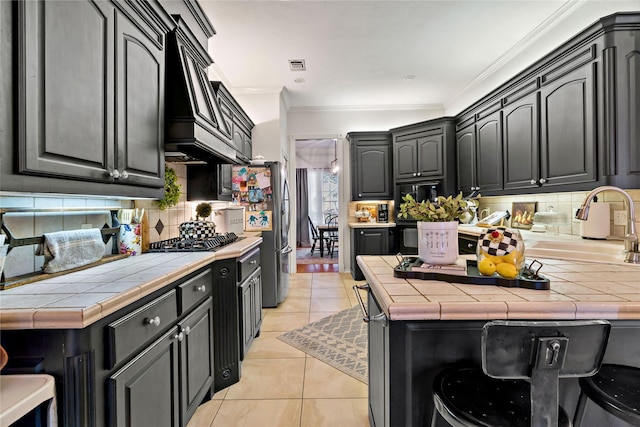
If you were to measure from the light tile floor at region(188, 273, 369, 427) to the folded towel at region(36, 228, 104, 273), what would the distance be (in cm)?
111

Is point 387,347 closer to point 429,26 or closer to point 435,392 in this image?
point 435,392

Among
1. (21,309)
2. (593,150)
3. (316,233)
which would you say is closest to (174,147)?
(21,309)

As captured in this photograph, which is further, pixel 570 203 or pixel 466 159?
pixel 466 159

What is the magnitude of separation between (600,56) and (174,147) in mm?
2923

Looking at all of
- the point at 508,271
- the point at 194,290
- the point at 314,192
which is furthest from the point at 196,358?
the point at 314,192

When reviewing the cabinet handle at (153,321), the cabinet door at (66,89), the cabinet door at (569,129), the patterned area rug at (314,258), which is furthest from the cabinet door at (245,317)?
the patterned area rug at (314,258)

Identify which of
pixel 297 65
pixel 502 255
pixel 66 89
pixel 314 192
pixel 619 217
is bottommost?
pixel 502 255

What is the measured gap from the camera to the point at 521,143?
113 inches

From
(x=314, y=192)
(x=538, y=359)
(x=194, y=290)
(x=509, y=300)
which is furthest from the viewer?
(x=314, y=192)

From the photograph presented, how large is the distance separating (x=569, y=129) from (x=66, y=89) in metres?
3.13

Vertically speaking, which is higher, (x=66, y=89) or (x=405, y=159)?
(x=405, y=159)

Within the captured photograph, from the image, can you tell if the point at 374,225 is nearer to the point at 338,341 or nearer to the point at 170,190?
the point at 338,341

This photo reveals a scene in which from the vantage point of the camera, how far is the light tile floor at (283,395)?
1.72m

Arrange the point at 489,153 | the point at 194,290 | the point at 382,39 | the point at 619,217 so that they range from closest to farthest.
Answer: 1. the point at 194,290
2. the point at 619,217
3. the point at 382,39
4. the point at 489,153
